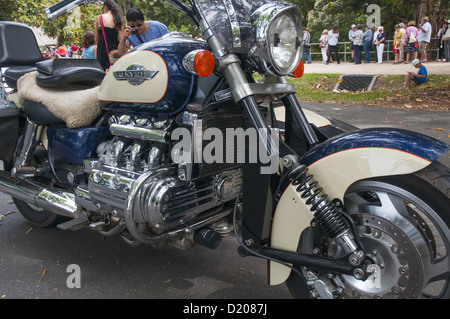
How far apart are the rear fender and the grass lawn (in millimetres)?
7391

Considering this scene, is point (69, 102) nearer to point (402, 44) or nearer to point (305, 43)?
point (305, 43)

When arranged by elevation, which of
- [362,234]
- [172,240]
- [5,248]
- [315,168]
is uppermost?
[315,168]

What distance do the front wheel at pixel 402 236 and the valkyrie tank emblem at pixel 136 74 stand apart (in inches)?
48.5

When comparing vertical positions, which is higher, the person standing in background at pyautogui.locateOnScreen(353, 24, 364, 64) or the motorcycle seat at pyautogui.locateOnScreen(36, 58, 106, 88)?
the motorcycle seat at pyautogui.locateOnScreen(36, 58, 106, 88)

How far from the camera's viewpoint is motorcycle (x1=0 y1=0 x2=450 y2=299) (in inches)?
79.0

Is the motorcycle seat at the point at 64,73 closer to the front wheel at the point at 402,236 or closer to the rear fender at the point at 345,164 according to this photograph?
the rear fender at the point at 345,164

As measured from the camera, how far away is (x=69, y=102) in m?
3.01

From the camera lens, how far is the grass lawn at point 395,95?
364 inches

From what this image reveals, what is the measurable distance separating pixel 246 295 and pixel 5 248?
2090 millimetres

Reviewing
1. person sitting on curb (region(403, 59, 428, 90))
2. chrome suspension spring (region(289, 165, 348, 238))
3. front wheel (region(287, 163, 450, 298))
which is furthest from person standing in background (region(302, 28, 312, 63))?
person sitting on curb (region(403, 59, 428, 90))

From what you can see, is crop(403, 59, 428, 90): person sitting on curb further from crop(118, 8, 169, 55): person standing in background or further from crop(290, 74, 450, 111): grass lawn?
crop(118, 8, 169, 55): person standing in background
